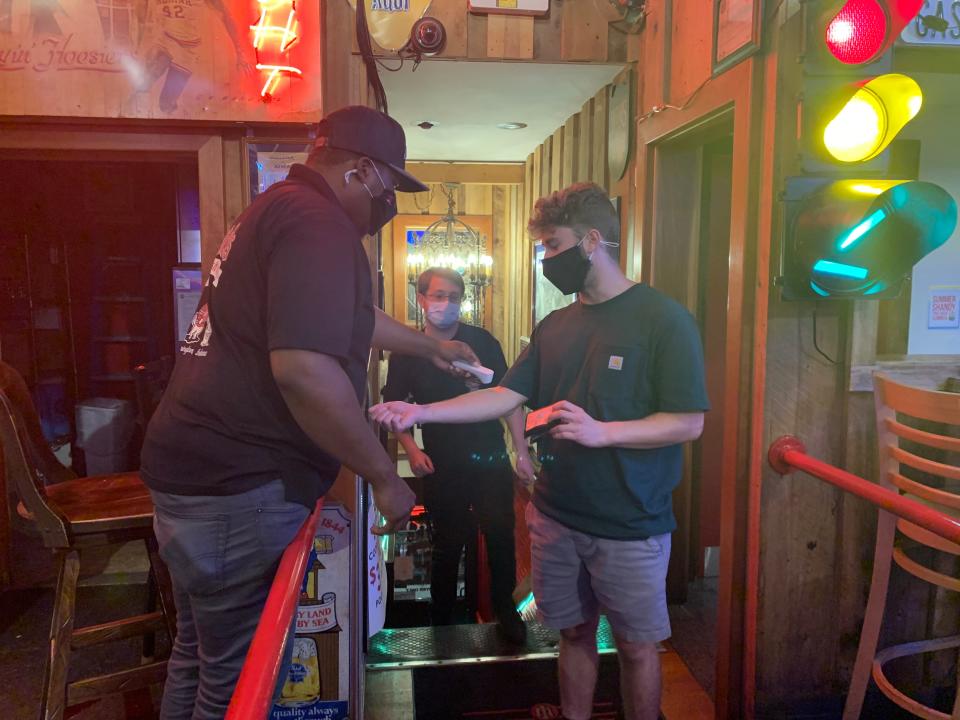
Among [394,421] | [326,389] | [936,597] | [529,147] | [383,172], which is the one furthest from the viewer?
[529,147]

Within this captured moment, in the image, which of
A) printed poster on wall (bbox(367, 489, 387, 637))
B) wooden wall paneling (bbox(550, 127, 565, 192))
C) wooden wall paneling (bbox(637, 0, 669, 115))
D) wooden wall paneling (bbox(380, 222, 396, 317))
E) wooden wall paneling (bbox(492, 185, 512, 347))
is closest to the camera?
printed poster on wall (bbox(367, 489, 387, 637))

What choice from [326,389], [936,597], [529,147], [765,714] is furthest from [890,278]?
[529,147]

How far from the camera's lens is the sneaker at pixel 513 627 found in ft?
10.2

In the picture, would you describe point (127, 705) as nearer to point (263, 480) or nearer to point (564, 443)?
point (263, 480)

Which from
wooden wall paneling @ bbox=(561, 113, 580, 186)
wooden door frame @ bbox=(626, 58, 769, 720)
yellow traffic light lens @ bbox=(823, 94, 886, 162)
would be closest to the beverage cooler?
wooden door frame @ bbox=(626, 58, 769, 720)

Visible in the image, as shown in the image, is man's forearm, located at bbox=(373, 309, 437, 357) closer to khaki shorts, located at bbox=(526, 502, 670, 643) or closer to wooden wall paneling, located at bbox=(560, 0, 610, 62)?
khaki shorts, located at bbox=(526, 502, 670, 643)

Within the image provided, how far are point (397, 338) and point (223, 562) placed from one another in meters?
0.96

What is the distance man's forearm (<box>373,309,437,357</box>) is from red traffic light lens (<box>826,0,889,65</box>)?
5.10ft

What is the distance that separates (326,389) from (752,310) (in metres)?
1.57

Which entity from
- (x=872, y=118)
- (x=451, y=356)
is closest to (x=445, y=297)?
(x=451, y=356)

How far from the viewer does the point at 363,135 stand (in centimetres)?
168

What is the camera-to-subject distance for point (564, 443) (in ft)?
6.79

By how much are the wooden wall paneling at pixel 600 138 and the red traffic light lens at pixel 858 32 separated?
1828 millimetres

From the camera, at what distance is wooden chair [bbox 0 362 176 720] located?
192cm
